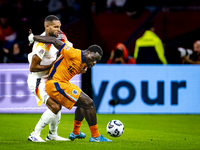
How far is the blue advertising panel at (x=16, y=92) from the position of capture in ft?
35.3

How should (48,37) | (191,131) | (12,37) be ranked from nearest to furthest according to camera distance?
(48,37) → (191,131) → (12,37)

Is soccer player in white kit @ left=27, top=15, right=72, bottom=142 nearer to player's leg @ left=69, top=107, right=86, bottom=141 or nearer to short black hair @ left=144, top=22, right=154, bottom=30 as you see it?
player's leg @ left=69, top=107, right=86, bottom=141

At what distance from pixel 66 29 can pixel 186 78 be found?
396cm

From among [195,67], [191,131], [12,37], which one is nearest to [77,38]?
[12,37]

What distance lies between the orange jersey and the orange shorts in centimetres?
11

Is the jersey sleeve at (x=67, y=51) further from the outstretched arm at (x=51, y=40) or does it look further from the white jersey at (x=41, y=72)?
the white jersey at (x=41, y=72)

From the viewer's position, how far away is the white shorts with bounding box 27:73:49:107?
20.7 feet

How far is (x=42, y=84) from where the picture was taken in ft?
21.2

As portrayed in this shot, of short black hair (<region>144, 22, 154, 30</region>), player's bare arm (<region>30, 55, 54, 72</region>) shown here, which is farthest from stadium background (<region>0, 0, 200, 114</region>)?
player's bare arm (<region>30, 55, 54, 72</region>)

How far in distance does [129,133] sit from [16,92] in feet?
13.3

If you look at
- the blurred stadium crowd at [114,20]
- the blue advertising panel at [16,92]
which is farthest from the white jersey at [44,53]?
the blurred stadium crowd at [114,20]

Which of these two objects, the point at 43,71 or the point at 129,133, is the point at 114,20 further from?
the point at 43,71

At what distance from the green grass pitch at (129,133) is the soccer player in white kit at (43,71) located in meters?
0.29

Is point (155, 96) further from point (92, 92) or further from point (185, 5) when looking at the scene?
point (185, 5)
